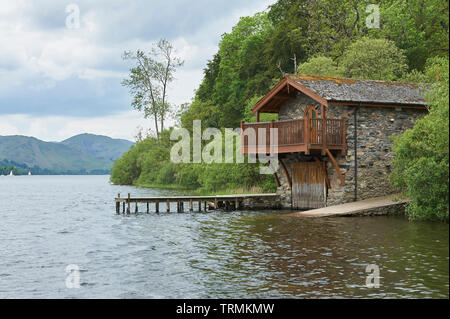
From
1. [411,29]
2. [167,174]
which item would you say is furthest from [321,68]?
[167,174]

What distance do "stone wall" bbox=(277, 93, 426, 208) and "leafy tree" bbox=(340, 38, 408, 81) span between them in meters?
9.71

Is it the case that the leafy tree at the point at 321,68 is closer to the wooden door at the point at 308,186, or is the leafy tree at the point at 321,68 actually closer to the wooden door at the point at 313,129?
the wooden door at the point at 308,186

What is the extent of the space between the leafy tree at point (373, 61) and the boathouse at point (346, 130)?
8.42 meters

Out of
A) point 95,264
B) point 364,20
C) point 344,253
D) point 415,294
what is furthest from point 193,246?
point 364,20

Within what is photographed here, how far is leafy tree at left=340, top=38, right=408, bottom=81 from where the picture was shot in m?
36.4

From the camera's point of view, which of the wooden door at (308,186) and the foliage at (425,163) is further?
the wooden door at (308,186)

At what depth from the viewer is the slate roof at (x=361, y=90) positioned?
25859 mm

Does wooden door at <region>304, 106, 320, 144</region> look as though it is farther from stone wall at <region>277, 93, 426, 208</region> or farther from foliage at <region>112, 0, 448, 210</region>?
foliage at <region>112, 0, 448, 210</region>

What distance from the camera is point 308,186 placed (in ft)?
94.9

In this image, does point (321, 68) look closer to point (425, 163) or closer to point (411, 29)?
point (411, 29)

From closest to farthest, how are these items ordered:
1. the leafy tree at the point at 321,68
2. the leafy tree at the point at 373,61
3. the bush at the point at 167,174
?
the leafy tree at the point at 373,61
the leafy tree at the point at 321,68
the bush at the point at 167,174

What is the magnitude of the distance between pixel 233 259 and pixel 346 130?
44.0ft

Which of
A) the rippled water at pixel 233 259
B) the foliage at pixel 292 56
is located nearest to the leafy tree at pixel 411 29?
the foliage at pixel 292 56

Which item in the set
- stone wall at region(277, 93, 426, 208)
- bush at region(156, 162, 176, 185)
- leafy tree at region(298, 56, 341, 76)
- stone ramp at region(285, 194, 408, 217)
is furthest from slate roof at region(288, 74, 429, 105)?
bush at region(156, 162, 176, 185)
